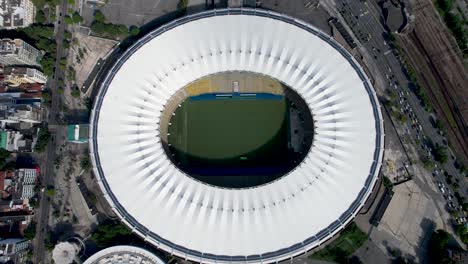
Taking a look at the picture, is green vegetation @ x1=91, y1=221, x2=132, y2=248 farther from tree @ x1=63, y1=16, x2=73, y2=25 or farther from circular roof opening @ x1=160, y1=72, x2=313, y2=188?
tree @ x1=63, y1=16, x2=73, y2=25

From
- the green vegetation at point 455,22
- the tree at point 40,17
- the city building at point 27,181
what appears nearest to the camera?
the green vegetation at point 455,22

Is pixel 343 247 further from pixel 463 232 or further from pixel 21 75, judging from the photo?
pixel 21 75

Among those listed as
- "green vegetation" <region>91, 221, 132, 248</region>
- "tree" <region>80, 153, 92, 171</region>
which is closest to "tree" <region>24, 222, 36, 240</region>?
"green vegetation" <region>91, 221, 132, 248</region>

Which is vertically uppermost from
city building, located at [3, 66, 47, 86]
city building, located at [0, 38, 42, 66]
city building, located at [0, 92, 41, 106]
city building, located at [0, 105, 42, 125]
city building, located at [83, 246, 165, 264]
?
city building, located at [0, 38, 42, 66]

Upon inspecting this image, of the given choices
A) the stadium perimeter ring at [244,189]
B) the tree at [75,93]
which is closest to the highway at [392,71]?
the stadium perimeter ring at [244,189]

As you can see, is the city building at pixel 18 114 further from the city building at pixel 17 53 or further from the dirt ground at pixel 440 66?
the dirt ground at pixel 440 66
